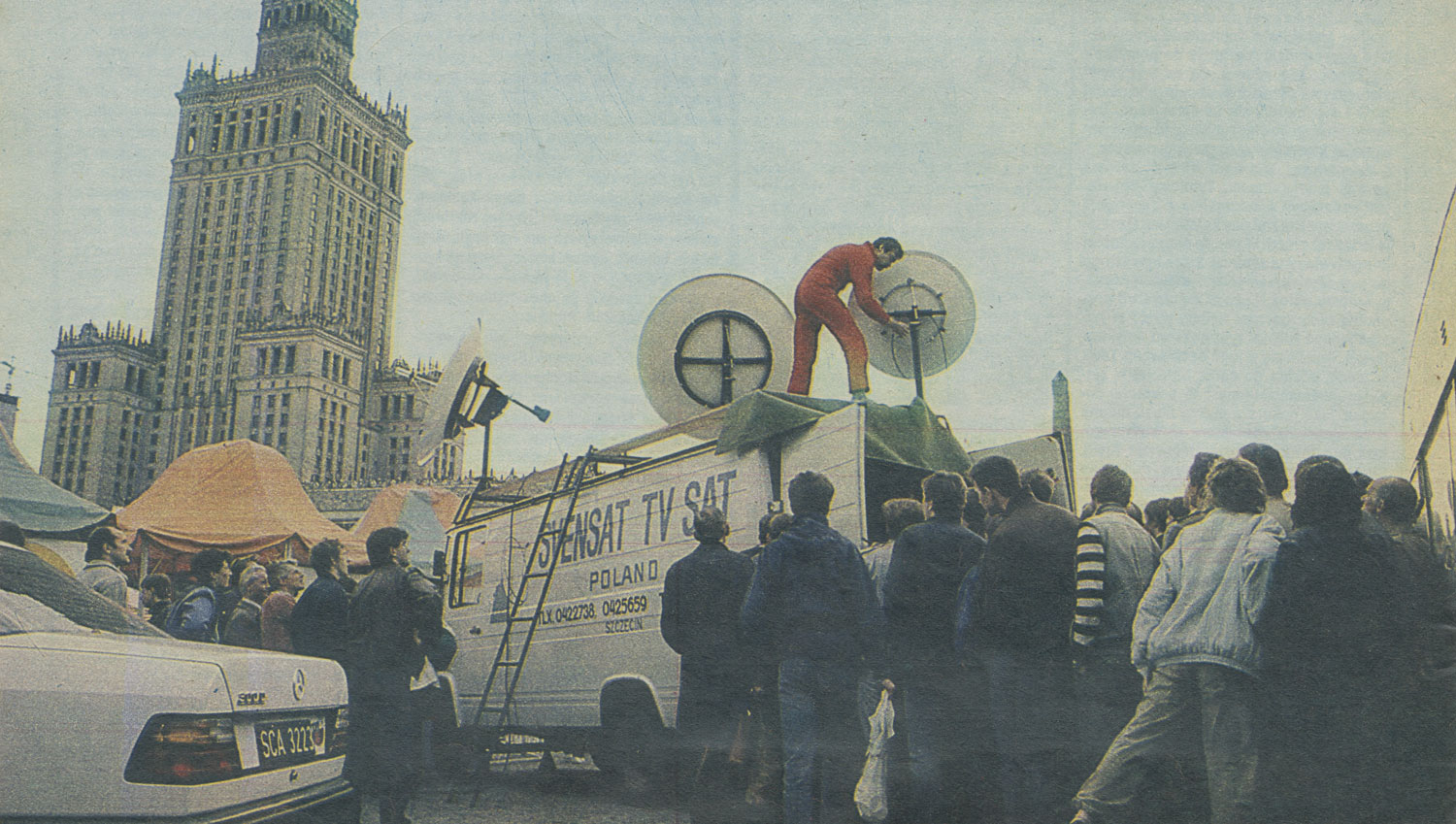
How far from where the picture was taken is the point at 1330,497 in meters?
3.38

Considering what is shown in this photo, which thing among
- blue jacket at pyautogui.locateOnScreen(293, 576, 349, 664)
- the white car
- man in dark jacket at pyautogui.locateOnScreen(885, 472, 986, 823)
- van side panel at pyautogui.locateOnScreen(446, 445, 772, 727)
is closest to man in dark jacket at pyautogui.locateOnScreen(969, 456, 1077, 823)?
man in dark jacket at pyautogui.locateOnScreen(885, 472, 986, 823)

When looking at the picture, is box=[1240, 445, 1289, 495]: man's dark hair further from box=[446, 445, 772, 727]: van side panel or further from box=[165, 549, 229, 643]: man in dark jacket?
box=[165, 549, 229, 643]: man in dark jacket

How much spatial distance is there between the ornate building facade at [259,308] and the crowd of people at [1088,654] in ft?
333

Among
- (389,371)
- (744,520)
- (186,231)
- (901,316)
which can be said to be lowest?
(744,520)

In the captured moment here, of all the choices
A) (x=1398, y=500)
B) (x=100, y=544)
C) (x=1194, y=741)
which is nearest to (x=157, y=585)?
(x=100, y=544)

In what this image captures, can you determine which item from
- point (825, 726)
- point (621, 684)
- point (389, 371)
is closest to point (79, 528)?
point (621, 684)

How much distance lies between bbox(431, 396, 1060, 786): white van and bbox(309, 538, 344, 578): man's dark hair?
1.37 meters

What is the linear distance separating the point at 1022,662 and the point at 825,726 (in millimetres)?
859

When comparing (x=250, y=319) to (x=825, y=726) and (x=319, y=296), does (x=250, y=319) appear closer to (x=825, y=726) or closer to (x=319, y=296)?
(x=319, y=296)

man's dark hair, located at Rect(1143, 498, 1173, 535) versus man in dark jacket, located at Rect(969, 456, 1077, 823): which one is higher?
man's dark hair, located at Rect(1143, 498, 1173, 535)

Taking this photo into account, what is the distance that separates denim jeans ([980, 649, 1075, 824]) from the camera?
157 inches

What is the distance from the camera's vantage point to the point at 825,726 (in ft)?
14.3

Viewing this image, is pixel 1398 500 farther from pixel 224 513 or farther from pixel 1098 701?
pixel 224 513

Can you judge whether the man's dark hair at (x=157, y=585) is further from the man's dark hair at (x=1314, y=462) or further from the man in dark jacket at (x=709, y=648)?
the man's dark hair at (x=1314, y=462)
